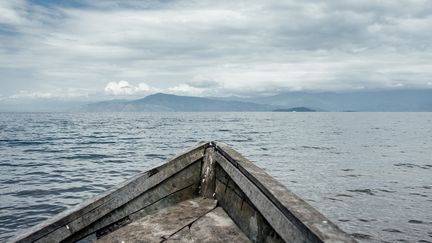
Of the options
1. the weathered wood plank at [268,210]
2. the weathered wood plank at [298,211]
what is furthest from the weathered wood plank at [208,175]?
the weathered wood plank at [298,211]

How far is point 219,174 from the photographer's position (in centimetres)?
477

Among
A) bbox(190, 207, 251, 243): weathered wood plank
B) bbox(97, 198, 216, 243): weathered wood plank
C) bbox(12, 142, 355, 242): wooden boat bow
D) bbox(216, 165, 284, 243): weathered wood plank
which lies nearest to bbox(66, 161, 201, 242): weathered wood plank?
bbox(12, 142, 355, 242): wooden boat bow

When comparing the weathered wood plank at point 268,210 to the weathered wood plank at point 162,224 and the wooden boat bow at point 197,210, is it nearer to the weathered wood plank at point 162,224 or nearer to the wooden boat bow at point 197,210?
the wooden boat bow at point 197,210

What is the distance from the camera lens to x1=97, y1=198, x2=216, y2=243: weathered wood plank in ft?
12.0

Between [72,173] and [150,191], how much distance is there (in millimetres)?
14883

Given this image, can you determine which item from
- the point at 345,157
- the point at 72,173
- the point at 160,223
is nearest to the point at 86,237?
the point at 160,223

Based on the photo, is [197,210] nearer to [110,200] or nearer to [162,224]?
[162,224]

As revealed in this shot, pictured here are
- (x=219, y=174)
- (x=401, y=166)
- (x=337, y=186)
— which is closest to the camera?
(x=219, y=174)

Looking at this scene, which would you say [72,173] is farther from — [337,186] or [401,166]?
[401,166]

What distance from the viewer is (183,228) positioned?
12.4ft

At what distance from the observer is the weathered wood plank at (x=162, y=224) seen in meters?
3.66

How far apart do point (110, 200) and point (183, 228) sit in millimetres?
871

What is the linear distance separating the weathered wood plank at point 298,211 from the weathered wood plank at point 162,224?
0.83 metres

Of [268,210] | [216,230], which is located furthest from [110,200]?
[268,210]
